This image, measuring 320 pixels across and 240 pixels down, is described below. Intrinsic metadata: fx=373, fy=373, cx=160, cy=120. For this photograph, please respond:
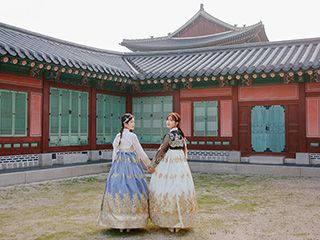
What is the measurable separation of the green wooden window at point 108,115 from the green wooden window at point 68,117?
1.96 feet

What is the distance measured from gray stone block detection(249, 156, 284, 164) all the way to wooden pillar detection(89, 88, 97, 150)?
4.94m

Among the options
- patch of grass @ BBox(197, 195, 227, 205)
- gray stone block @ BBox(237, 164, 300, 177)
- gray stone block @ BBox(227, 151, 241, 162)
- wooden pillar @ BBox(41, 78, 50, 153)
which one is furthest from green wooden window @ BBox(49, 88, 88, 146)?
patch of grass @ BBox(197, 195, 227, 205)

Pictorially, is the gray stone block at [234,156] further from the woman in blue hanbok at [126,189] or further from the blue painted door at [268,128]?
the woman in blue hanbok at [126,189]

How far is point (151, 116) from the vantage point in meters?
13.0

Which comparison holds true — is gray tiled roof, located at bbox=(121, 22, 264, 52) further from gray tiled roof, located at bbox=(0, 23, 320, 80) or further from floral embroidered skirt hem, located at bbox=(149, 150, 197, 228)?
floral embroidered skirt hem, located at bbox=(149, 150, 197, 228)

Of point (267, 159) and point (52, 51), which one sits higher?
point (52, 51)

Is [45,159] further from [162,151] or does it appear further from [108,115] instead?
[162,151]

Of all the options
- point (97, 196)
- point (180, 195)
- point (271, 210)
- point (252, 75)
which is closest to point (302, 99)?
point (252, 75)

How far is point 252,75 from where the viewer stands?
10.8 meters

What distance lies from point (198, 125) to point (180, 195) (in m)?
7.73

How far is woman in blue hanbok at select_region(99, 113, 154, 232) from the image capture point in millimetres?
4613

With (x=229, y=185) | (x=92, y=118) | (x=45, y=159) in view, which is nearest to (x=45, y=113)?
(x=45, y=159)

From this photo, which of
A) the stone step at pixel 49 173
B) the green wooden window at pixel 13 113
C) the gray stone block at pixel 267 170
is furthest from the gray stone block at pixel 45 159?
the gray stone block at pixel 267 170

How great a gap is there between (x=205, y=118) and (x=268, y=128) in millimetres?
2019
